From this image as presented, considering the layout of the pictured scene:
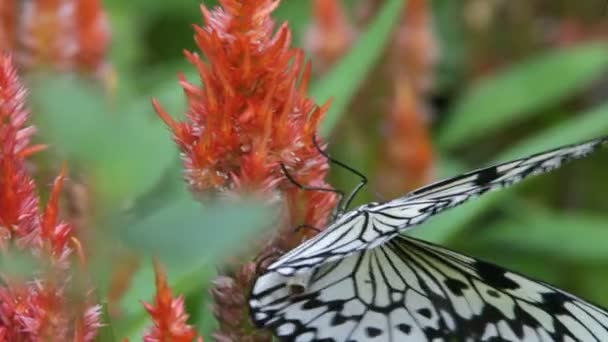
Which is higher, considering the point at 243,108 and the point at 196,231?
the point at 243,108

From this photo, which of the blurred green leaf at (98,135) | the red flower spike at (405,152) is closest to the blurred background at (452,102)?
the red flower spike at (405,152)

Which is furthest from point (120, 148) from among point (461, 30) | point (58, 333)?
point (461, 30)

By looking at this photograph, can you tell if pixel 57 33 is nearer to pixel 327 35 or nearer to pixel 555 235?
pixel 327 35

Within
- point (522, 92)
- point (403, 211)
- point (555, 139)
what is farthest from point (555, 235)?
point (403, 211)

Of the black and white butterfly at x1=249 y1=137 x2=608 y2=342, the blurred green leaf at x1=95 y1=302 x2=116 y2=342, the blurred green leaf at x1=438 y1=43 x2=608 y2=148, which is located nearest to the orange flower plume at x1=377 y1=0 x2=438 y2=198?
the blurred green leaf at x1=438 y1=43 x2=608 y2=148

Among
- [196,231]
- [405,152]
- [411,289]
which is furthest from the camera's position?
[405,152]

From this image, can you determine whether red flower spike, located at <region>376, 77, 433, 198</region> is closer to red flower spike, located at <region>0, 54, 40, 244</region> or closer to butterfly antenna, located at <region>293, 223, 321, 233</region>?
butterfly antenna, located at <region>293, 223, 321, 233</region>

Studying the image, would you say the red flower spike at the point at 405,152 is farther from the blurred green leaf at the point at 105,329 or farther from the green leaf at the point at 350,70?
the blurred green leaf at the point at 105,329
